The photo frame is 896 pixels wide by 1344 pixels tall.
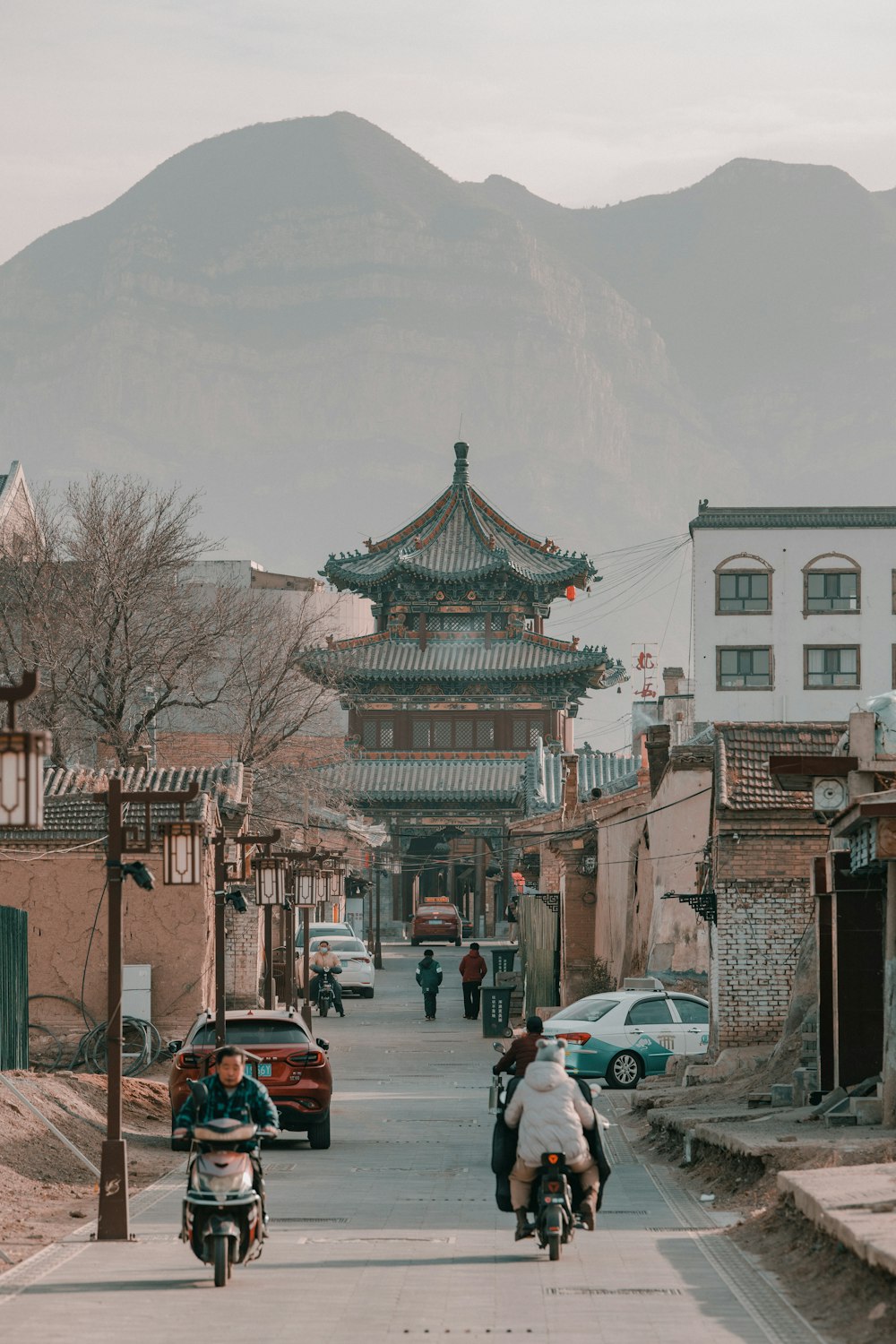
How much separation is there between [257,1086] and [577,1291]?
2405 mm

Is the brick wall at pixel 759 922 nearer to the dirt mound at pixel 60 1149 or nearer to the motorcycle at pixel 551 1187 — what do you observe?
the dirt mound at pixel 60 1149

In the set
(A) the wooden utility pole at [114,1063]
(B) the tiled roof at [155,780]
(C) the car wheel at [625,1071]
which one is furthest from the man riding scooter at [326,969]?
(A) the wooden utility pole at [114,1063]

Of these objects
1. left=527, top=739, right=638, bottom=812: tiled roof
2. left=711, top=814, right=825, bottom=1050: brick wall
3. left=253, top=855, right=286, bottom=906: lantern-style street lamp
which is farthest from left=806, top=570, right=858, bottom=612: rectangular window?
left=711, top=814, right=825, bottom=1050: brick wall

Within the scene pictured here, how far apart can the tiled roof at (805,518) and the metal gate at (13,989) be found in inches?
1772

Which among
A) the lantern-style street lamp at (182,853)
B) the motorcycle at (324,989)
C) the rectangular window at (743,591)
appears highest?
the rectangular window at (743,591)

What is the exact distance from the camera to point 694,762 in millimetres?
30688

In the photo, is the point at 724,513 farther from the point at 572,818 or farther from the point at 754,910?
the point at 754,910

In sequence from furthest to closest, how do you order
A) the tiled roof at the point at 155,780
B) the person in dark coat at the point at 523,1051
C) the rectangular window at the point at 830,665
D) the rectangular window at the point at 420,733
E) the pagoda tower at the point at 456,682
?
the rectangular window at the point at 420,733 < the pagoda tower at the point at 456,682 < the rectangular window at the point at 830,665 < the tiled roof at the point at 155,780 < the person in dark coat at the point at 523,1051

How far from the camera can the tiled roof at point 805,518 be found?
65.9 m

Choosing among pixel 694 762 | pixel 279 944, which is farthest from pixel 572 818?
pixel 694 762

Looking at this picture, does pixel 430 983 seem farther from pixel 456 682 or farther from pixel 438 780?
pixel 456 682

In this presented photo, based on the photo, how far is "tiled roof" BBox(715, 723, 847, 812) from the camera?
2538cm

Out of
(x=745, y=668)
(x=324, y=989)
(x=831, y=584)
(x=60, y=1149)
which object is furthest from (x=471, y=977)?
(x=831, y=584)

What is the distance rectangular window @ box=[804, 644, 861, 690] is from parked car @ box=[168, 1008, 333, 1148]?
4877cm
